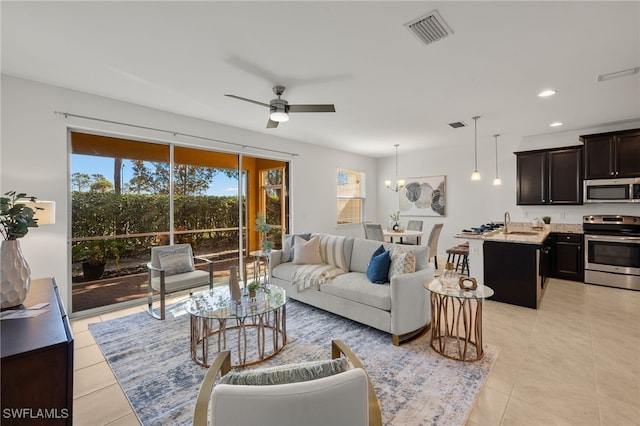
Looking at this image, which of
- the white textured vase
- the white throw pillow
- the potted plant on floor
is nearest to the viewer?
the white textured vase

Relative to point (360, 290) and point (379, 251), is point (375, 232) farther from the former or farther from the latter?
point (360, 290)

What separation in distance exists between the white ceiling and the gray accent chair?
210cm

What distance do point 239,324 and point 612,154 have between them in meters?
6.09

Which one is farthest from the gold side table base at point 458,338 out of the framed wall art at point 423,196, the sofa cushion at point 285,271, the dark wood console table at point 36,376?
the framed wall art at point 423,196

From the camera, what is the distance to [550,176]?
5230mm

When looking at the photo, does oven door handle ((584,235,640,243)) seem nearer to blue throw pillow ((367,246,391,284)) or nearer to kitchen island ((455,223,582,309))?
kitchen island ((455,223,582,309))

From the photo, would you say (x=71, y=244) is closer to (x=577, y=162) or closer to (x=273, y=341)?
(x=273, y=341)

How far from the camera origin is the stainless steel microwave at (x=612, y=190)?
4.44 meters

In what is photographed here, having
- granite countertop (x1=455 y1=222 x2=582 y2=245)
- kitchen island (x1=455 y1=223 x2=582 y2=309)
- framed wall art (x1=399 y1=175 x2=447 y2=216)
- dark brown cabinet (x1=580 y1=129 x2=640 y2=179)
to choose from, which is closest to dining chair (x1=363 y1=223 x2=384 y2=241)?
granite countertop (x1=455 y1=222 x2=582 y2=245)

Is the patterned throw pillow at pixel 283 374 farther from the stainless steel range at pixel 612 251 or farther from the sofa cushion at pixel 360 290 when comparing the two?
the stainless steel range at pixel 612 251

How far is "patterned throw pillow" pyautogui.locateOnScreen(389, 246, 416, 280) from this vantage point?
3.00 m

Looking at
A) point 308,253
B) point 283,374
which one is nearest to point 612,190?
point 308,253

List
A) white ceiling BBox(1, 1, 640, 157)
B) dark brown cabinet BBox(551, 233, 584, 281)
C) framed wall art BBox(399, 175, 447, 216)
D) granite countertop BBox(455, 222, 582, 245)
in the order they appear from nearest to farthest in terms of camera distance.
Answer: white ceiling BBox(1, 1, 640, 157)
granite countertop BBox(455, 222, 582, 245)
dark brown cabinet BBox(551, 233, 584, 281)
framed wall art BBox(399, 175, 447, 216)

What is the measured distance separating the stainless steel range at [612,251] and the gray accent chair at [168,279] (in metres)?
5.98
